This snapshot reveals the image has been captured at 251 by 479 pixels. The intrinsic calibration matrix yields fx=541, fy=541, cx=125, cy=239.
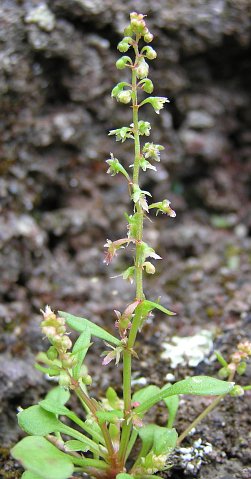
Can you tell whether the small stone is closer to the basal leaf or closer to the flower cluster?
the flower cluster

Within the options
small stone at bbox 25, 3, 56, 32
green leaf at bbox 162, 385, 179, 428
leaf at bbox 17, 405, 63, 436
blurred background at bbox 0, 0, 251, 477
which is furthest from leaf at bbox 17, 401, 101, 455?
small stone at bbox 25, 3, 56, 32

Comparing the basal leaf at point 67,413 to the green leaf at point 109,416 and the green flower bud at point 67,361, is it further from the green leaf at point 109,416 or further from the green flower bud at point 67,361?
the green flower bud at point 67,361

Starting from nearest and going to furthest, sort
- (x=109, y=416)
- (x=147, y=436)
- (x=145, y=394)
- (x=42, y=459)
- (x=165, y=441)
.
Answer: (x=42, y=459), (x=109, y=416), (x=165, y=441), (x=147, y=436), (x=145, y=394)

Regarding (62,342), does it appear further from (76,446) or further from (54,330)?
(76,446)

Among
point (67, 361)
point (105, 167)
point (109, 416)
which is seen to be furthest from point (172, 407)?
point (105, 167)

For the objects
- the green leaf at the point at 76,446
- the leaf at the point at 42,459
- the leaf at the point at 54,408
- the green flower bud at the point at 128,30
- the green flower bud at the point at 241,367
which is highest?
the green flower bud at the point at 128,30

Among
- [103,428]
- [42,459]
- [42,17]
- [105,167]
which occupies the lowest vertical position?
[42,459]

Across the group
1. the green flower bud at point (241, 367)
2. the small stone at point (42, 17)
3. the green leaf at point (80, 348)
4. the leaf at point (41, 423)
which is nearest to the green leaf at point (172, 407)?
the green flower bud at point (241, 367)
